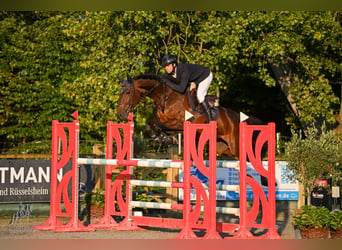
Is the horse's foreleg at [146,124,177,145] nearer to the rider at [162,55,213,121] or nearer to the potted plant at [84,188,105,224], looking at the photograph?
the rider at [162,55,213,121]

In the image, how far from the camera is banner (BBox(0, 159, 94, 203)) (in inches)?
399

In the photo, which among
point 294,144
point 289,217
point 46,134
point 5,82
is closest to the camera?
point 294,144

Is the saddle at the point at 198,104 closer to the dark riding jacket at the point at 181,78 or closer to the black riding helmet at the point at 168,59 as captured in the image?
the dark riding jacket at the point at 181,78

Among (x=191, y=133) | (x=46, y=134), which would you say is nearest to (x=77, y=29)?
(x=46, y=134)

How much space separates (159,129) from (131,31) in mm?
5777

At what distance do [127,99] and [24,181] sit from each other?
3183 millimetres

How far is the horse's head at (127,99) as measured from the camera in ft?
26.6

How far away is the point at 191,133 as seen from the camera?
22.8ft

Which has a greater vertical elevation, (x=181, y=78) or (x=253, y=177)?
(x=181, y=78)

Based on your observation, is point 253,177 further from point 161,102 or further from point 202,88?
point 161,102

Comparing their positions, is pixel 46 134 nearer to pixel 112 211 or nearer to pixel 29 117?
pixel 29 117

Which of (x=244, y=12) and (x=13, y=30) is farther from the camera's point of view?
(x=13, y=30)

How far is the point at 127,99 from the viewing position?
8227 millimetres

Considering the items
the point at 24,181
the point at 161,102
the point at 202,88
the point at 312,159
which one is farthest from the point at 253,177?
the point at 24,181
